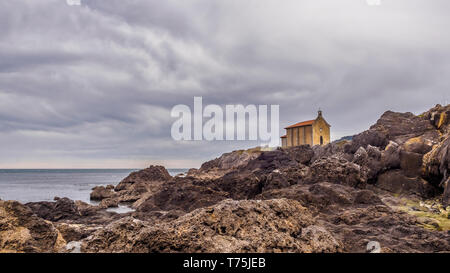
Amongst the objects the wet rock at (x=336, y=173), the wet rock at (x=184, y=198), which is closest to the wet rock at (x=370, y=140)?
the wet rock at (x=336, y=173)

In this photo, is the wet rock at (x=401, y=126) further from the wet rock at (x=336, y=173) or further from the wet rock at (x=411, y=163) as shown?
the wet rock at (x=336, y=173)

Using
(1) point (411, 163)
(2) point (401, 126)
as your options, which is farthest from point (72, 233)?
(2) point (401, 126)

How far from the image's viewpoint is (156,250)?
4.57 m

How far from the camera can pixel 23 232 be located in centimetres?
536

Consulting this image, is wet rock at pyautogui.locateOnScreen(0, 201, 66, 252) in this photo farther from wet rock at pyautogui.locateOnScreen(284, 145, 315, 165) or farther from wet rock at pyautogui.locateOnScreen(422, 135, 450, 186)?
wet rock at pyautogui.locateOnScreen(284, 145, 315, 165)

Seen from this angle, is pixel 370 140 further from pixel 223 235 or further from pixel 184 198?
pixel 223 235

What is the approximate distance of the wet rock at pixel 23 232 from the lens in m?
5.05

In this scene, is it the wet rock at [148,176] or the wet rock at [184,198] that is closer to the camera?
the wet rock at [184,198]

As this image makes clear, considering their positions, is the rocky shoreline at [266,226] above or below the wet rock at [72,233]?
above

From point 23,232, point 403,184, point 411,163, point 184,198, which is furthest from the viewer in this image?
point 411,163
